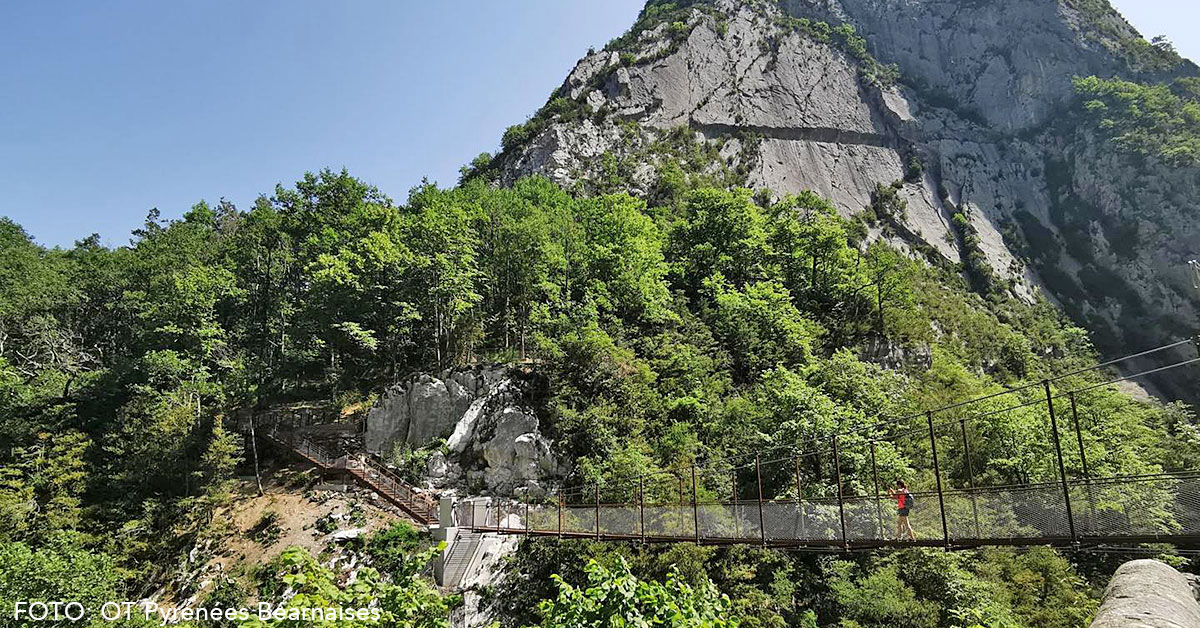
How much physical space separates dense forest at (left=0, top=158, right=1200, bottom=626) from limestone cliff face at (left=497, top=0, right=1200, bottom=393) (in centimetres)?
1791

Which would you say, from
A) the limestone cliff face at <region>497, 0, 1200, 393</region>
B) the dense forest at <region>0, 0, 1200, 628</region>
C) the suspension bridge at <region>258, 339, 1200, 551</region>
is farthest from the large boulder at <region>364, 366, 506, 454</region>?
the limestone cliff face at <region>497, 0, 1200, 393</region>

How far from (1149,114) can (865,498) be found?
2608 inches

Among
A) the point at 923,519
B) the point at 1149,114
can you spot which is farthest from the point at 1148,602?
the point at 1149,114

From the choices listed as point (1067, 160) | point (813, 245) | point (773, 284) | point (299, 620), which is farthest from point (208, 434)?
point (1067, 160)

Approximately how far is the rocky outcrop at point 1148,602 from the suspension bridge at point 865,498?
1.36 metres

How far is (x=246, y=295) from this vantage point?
26.0 meters

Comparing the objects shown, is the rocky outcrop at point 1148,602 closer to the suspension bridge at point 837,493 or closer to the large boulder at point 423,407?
the suspension bridge at point 837,493

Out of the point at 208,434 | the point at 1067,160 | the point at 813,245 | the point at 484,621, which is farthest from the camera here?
the point at 1067,160

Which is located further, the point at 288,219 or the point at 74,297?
the point at 288,219

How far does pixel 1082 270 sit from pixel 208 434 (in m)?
63.6

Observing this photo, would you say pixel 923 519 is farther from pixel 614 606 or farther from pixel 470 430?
pixel 470 430

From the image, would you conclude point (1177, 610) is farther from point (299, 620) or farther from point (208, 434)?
point (208, 434)

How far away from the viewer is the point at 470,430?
1914 cm

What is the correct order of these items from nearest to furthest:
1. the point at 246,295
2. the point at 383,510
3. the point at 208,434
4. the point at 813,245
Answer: the point at 383,510, the point at 208,434, the point at 246,295, the point at 813,245
